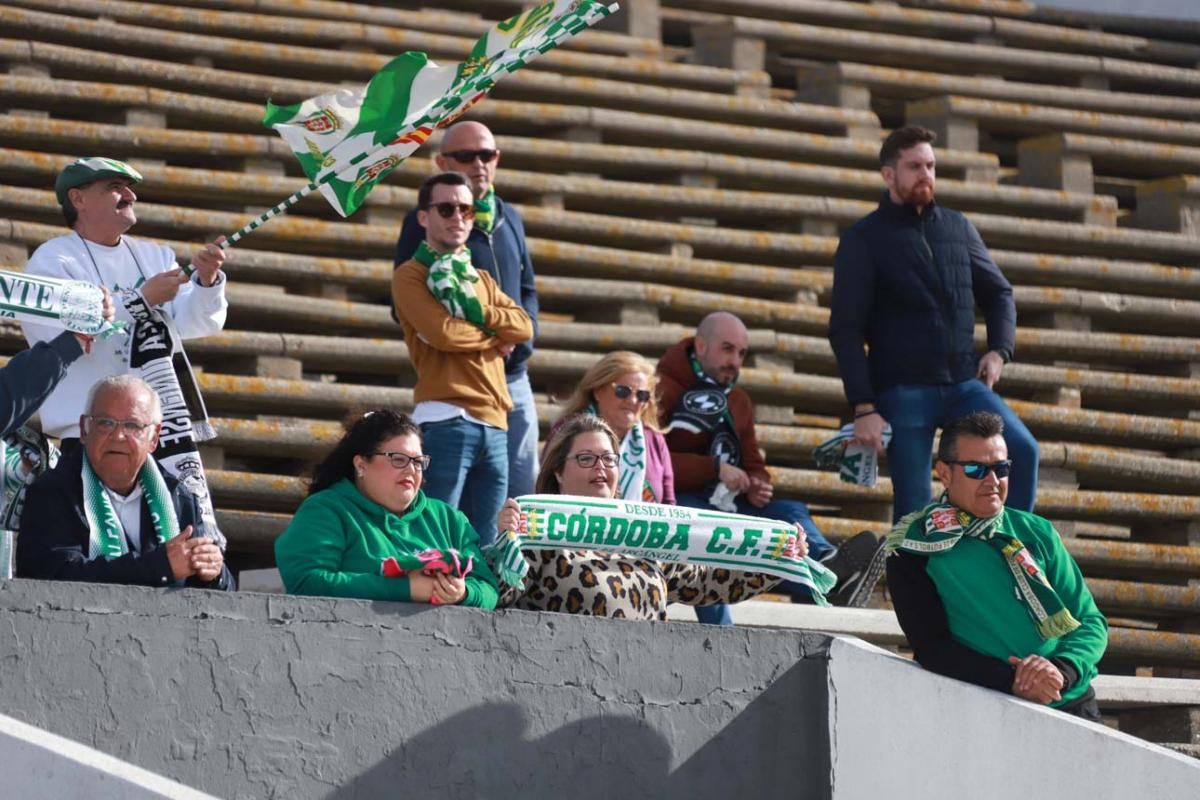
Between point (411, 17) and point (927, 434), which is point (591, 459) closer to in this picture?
point (927, 434)

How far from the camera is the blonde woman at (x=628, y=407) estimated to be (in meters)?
7.05

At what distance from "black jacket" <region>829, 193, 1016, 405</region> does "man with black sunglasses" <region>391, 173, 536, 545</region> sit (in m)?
1.20

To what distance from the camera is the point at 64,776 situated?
15.0 feet

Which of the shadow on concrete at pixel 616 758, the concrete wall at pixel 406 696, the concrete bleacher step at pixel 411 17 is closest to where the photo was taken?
the concrete wall at pixel 406 696

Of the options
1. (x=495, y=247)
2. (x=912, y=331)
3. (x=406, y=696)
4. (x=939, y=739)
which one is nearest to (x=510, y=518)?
(x=406, y=696)

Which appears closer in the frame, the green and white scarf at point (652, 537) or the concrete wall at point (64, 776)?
the concrete wall at point (64, 776)

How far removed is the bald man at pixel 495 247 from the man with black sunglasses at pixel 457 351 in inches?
11.1

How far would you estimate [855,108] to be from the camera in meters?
11.3

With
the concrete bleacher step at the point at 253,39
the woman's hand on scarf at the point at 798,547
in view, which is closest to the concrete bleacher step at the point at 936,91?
the concrete bleacher step at the point at 253,39

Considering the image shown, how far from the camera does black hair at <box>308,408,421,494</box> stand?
18.4 ft

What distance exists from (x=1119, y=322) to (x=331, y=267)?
4000 mm

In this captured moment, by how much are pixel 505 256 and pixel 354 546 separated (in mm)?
2150

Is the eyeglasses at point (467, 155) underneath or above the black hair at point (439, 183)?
above

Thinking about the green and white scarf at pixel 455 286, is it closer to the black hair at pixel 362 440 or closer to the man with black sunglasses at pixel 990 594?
the black hair at pixel 362 440
